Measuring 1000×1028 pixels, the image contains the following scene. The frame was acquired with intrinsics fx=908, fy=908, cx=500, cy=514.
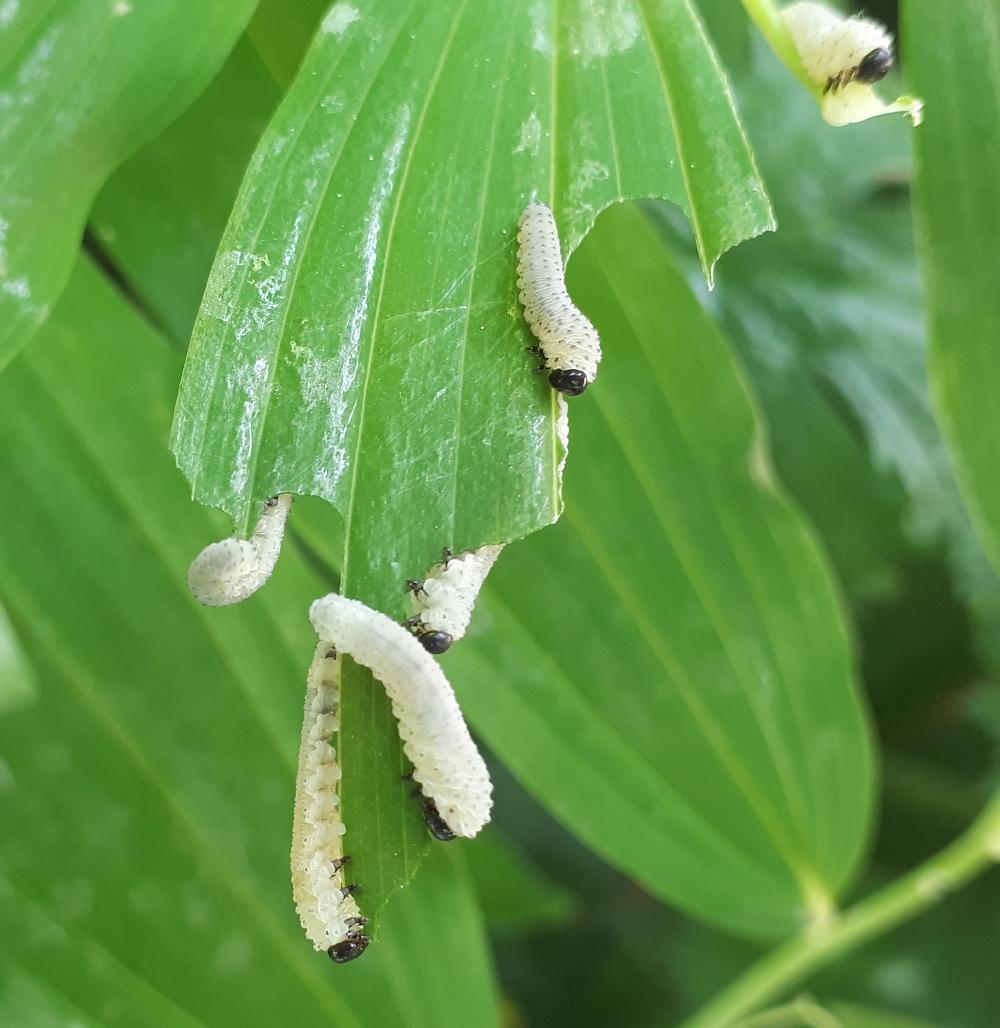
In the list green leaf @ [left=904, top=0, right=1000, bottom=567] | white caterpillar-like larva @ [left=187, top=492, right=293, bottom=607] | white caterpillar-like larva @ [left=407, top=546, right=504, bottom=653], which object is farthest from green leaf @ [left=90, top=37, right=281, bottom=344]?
green leaf @ [left=904, top=0, right=1000, bottom=567]

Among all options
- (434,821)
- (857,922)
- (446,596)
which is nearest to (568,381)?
(446,596)

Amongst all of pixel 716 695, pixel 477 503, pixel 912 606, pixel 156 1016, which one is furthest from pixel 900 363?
pixel 156 1016

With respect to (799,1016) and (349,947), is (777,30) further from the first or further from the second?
(799,1016)

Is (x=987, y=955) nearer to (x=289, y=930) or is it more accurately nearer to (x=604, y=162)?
(x=289, y=930)

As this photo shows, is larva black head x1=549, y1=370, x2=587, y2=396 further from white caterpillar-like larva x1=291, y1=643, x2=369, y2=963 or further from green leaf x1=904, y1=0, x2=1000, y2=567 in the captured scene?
green leaf x1=904, y1=0, x2=1000, y2=567

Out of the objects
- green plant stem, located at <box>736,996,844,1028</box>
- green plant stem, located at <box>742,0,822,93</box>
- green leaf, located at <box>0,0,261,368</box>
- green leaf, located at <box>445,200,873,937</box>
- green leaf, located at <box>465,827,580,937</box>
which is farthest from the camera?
green leaf, located at <box>465,827,580,937</box>

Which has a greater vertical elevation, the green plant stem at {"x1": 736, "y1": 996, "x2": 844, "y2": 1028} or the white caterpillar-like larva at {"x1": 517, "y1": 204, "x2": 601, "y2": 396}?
the white caterpillar-like larva at {"x1": 517, "y1": 204, "x2": 601, "y2": 396}

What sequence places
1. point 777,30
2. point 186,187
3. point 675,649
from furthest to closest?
point 675,649 → point 186,187 → point 777,30
